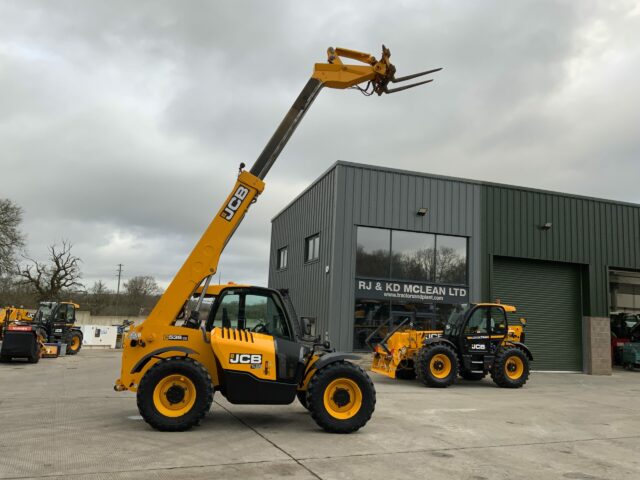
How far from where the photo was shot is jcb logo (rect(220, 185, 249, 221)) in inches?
317

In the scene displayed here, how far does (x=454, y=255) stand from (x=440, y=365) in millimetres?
6697

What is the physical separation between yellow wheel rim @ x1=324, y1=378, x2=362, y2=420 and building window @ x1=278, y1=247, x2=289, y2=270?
16922 mm

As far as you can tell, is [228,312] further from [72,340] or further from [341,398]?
[72,340]

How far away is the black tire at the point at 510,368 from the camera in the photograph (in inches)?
558

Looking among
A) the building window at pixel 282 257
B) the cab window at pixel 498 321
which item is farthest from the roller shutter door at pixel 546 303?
the building window at pixel 282 257

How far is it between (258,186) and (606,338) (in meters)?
18.4

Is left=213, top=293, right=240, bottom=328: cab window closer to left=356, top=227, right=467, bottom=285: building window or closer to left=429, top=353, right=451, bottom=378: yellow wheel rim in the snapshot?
left=429, top=353, right=451, bottom=378: yellow wheel rim

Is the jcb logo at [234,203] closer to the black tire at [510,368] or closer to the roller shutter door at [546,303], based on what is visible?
the black tire at [510,368]

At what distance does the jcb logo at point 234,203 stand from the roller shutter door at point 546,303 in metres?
14.4

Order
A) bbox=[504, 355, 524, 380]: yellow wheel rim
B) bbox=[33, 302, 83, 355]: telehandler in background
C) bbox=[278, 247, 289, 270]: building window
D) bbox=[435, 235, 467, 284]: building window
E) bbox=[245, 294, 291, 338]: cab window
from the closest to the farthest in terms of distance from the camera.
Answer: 1. bbox=[245, 294, 291, 338]: cab window
2. bbox=[504, 355, 524, 380]: yellow wheel rim
3. bbox=[435, 235, 467, 284]: building window
4. bbox=[33, 302, 83, 355]: telehandler in background
5. bbox=[278, 247, 289, 270]: building window

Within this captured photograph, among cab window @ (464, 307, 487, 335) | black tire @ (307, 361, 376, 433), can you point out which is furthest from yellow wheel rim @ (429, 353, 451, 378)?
black tire @ (307, 361, 376, 433)

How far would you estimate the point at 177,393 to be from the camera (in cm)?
709

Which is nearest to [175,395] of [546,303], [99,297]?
[546,303]

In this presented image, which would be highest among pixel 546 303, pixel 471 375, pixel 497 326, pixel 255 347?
pixel 546 303
